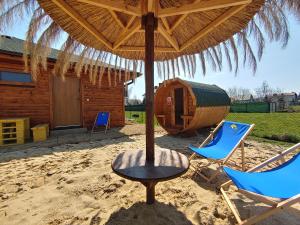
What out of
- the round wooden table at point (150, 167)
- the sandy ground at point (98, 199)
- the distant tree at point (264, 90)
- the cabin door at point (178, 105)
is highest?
the distant tree at point (264, 90)

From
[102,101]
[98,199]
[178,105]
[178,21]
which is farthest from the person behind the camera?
[102,101]

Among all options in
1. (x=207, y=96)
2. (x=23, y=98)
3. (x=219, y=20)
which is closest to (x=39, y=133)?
(x=23, y=98)

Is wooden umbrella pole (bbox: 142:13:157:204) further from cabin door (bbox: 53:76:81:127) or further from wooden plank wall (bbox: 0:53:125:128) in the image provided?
cabin door (bbox: 53:76:81:127)

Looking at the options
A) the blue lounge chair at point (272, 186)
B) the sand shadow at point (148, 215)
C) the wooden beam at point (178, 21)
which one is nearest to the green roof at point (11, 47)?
the wooden beam at point (178, 21)

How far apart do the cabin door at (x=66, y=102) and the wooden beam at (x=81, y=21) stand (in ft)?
21.4

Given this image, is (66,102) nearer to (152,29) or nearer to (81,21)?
(81,21)

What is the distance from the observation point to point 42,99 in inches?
318

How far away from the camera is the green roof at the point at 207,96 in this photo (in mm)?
7066

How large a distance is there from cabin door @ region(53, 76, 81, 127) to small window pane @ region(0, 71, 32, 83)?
1130mm

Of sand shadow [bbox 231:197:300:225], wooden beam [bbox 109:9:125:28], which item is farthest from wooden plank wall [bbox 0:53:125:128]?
sand shadow [bbox 231:197:300:225]

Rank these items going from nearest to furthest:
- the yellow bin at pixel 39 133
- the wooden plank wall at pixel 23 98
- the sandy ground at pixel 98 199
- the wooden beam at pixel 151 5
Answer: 1. the wooden beam at pixel 151 5
2. the sandy ground at pixel 98 199
3. the yellow bin at pixel 39 133
4. the wooden plank wall at pixel 23 98

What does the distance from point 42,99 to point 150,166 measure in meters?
7.40

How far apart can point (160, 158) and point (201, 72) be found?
1.96 metres

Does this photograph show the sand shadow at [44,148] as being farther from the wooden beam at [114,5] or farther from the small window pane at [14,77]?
the wooden beam at [114,5]
